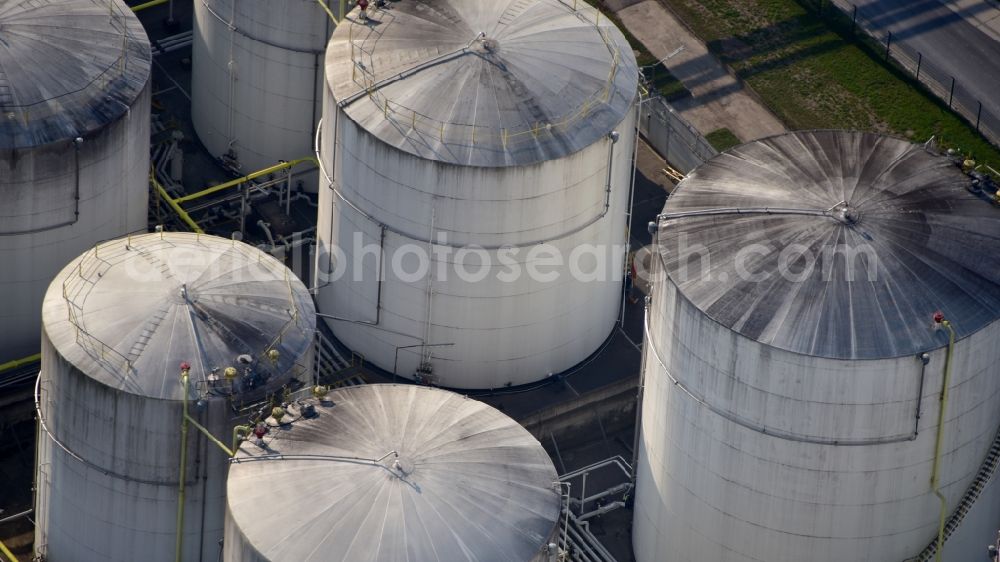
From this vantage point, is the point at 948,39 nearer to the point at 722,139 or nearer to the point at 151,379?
the point at 722,139

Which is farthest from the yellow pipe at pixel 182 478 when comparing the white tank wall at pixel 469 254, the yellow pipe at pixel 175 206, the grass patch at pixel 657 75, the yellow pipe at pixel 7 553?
the grass patch at pixel 657 75

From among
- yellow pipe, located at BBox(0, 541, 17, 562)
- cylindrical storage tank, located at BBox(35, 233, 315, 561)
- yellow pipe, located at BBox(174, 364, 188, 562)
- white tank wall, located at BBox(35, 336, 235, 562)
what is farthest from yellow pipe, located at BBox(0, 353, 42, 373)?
yellow pipe, located at BBox(174, 364, 188, 562)

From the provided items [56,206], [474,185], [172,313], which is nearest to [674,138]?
[474,185]

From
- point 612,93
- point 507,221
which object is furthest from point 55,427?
point 612,93

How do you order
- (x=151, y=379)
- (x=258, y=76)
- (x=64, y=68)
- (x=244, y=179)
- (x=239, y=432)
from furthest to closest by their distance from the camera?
(x=258, y=76) < (x=244, y=179) < (x=64, y=68) < (x=239, y=432) < (x=151, y=379)

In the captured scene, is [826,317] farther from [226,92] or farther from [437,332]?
[226,92]

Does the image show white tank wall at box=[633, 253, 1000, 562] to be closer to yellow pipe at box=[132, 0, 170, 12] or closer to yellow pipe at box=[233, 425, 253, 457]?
yellow pipe at box=[233, 425, 253, 457]
